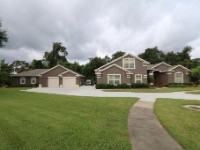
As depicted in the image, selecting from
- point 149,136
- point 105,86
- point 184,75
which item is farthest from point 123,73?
point 149,136

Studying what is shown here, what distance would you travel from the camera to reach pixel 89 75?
64.0 m

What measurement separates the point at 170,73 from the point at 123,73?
11.6 metres

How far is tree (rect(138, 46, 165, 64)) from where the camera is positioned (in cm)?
7756

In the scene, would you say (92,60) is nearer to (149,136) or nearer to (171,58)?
(171,58)

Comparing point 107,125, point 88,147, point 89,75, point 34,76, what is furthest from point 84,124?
point 89,75

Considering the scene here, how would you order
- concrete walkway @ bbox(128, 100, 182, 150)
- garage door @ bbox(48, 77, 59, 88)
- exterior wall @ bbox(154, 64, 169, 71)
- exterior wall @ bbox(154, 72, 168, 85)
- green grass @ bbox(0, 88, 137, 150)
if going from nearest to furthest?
green grass @ bbox(0, 88, 137, 150) < concrete walkway @ bbox(128, 100, 182, 150) < garage door @ bbox(48, 77, 59, 88) < exterior wall @ bbox(154, 72, 168, 85) < exterior wall @ bbox(154, 64, 169, 71)

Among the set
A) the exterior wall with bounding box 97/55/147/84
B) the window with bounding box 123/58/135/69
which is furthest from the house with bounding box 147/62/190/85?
the window with bounding box 123/58/135/69

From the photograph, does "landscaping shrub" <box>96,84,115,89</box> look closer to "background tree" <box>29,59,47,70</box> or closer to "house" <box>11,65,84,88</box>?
"house" <box>11,65,84,88</box>

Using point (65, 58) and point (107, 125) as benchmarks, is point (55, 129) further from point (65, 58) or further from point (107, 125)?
point (65, 58)

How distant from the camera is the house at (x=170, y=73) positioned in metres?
43.0

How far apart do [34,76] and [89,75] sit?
19608 millimetres

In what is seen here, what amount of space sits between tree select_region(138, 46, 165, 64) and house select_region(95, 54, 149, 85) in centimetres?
4017

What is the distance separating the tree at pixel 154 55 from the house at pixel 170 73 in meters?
32.3

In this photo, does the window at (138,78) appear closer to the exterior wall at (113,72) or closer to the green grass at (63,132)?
the exterior wall at (113,72)
